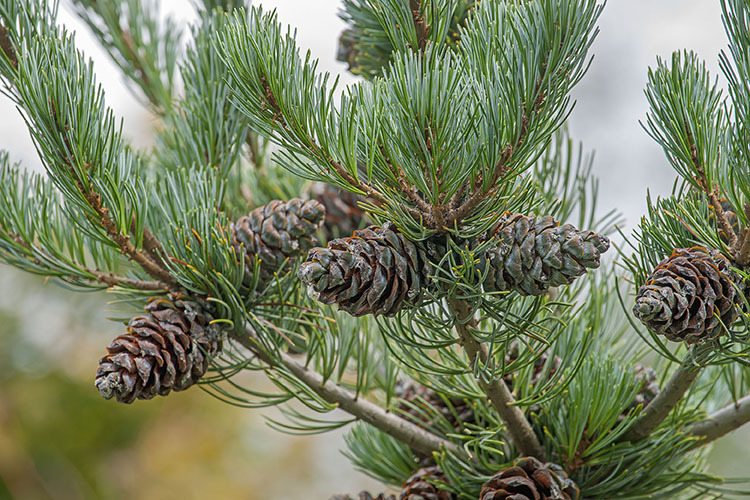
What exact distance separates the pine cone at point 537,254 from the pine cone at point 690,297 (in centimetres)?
4

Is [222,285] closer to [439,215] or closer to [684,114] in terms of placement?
[439,215]

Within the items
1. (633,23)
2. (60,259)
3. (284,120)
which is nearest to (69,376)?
(60,259)

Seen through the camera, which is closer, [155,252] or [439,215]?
[439,215]

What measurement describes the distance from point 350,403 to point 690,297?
0.24 meters

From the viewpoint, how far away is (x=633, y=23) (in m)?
3.24

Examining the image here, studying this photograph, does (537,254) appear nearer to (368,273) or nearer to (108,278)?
(368,273)

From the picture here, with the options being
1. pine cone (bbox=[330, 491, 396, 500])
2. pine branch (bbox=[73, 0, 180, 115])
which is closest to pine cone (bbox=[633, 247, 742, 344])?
pine cone (bbox=[330, 491, 396, 500])

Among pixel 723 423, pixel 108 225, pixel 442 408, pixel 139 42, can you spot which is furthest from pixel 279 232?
pixel 139 42

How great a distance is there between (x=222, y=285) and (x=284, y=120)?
127 mm

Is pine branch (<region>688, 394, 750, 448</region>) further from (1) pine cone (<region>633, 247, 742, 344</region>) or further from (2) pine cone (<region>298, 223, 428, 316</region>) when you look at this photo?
(2) pine cone (<region>298, 223, 428, 316</region>)

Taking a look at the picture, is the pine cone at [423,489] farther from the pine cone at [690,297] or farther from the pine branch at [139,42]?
the pine branch at [139,42]

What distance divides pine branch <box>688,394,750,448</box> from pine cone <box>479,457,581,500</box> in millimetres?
98

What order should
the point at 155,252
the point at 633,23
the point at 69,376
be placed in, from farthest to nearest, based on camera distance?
Result: the point at 633,23 → the point at 69,376 → the point at 155,252

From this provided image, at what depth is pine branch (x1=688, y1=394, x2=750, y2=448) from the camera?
0.43m
